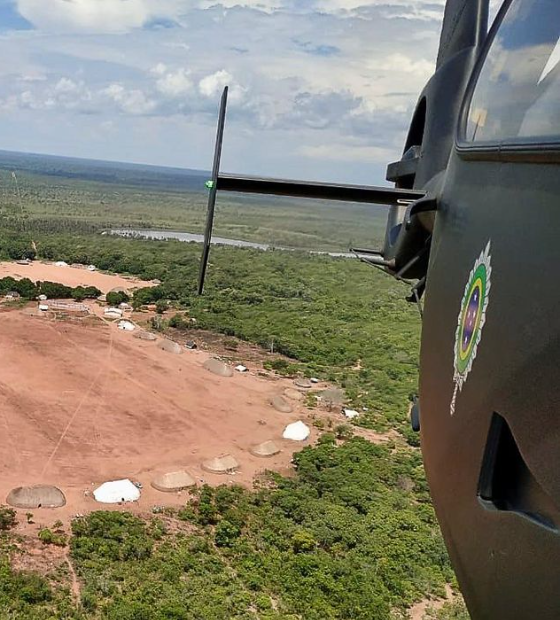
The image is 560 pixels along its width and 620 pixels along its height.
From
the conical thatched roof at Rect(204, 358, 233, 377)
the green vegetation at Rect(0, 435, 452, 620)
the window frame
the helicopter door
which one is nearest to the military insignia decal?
the helicopter door

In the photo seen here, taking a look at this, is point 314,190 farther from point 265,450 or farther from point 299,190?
point 265,450

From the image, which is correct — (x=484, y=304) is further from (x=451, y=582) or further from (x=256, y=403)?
(x=256, y=403)

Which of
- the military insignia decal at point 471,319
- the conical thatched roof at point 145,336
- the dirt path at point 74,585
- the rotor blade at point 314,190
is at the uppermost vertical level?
the rotor blade at point 314,190

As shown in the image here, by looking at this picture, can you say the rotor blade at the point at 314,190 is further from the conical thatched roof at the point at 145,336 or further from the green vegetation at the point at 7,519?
the conical thatched roof at the point at 145,336

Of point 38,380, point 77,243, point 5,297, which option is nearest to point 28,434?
point 38,380

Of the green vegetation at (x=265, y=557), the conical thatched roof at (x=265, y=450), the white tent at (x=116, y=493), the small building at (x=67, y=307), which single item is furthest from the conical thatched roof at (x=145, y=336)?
the white tent at (x=116, y=493)

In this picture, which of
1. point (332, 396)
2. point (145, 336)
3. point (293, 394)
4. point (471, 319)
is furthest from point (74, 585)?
point (145, 336)
